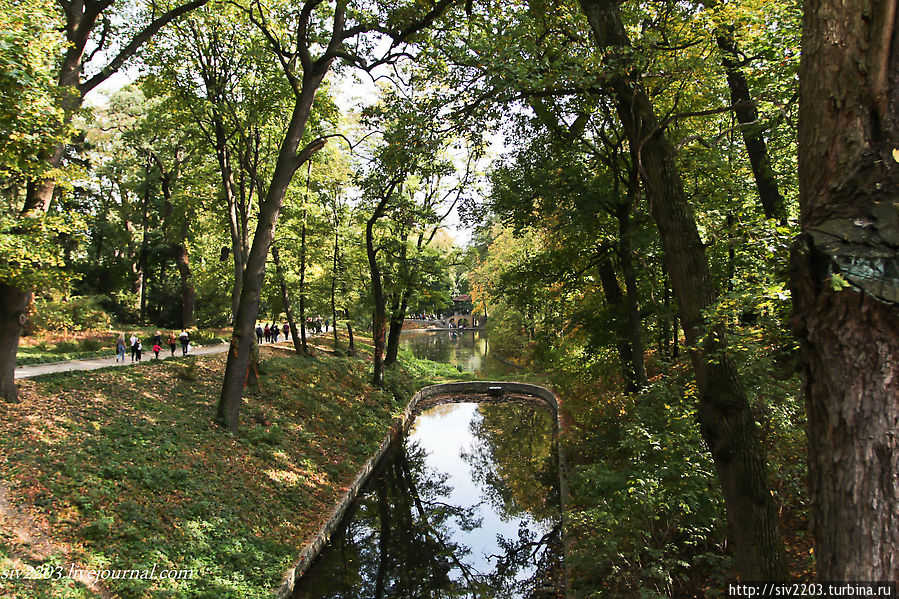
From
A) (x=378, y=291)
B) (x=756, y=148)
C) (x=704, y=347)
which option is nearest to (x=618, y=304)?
(x=756, y=148)

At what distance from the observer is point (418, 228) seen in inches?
869

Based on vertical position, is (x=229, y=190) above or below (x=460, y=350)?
above

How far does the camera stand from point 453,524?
11820 mm

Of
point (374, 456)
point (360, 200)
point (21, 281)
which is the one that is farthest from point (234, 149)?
point (374, 456)

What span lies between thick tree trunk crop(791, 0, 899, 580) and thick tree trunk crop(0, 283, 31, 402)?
11.2 m

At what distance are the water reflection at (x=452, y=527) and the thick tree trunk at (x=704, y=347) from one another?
5.48m

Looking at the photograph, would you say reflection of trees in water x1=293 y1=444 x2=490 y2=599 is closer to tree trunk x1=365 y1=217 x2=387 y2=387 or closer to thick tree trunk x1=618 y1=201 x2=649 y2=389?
thick tree trunk x1=618 y1=201 x2=649 y2=389

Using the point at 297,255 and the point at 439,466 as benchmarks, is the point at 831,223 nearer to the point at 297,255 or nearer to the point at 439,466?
the point at 439,466

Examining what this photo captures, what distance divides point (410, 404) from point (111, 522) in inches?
620

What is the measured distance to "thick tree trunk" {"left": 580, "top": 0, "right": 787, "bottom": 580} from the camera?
4.02m

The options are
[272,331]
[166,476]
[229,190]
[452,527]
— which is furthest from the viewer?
[272,331]

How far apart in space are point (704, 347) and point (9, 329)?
11.0 metres

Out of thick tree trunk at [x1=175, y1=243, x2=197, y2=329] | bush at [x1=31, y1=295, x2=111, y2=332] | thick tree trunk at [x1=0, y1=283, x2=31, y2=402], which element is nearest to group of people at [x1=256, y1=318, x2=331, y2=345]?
thick tree trunk at [x1=175, y1=243, x2=197, y2=329]

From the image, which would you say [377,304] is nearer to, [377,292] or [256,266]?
[377,292]
